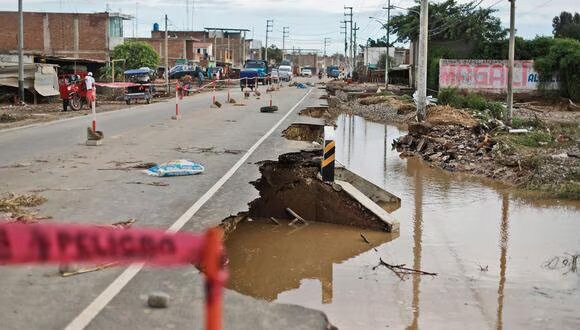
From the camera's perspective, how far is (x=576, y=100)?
1513 inches

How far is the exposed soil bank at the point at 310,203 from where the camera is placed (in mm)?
9156

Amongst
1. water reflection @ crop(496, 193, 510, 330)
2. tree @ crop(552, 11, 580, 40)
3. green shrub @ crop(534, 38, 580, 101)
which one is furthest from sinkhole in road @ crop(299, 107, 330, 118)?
tree @ crop(552, 11, 580, 40)

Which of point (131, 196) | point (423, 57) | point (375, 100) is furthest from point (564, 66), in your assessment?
point (131, 196)

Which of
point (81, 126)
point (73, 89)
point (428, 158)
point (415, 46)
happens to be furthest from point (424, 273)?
point (415, 46)

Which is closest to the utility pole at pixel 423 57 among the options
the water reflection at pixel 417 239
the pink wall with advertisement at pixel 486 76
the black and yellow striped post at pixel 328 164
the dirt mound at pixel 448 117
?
the dirt mound at pixel 448 117

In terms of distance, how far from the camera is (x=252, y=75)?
2562 inches

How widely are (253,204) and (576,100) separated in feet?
112

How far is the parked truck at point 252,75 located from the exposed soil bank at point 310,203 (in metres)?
46.9

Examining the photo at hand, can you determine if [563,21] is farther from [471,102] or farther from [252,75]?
[471,102]

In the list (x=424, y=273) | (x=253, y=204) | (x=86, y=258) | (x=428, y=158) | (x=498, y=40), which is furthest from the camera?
(x=498, y=40)

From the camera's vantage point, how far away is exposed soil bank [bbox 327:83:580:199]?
1327 centimetres

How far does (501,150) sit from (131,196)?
11048 mm

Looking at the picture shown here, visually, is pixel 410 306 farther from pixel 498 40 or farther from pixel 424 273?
pixel 498 40

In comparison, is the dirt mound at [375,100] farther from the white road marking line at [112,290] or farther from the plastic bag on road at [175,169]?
the white road marking line at [112,290]
